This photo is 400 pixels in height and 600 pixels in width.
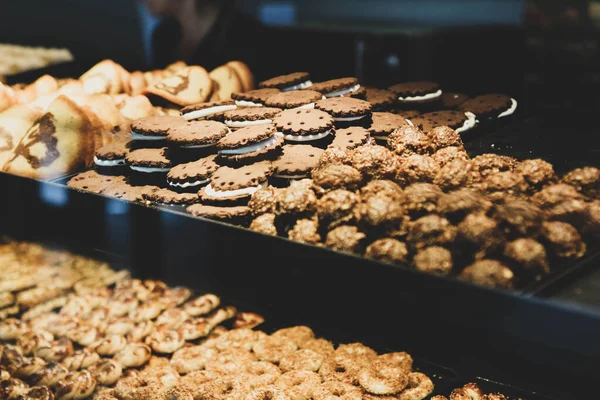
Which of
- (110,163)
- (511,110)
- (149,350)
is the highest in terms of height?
(511,110)

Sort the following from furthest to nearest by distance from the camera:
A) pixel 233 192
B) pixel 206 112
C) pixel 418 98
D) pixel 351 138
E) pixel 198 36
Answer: pixel 198 36 → pixel 418 98 → pixel 206 112 → pixel 351 138 → pixel 233 192

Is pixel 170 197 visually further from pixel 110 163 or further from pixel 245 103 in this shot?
pixel 245 103

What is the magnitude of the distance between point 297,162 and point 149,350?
2.70ft

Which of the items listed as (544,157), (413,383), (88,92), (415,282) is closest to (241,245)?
(415,282)

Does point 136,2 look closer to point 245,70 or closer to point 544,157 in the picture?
point 245,70

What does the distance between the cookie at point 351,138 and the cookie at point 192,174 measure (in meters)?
0.36

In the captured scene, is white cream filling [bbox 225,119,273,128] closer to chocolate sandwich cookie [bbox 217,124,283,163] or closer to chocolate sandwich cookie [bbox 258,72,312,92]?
chocolate sandwich cookie [bbox 217,124,283,163]

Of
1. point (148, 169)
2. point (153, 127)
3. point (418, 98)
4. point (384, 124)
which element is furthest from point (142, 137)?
point (418, 98)

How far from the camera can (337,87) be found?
89.0 inches

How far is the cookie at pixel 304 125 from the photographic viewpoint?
189 cm

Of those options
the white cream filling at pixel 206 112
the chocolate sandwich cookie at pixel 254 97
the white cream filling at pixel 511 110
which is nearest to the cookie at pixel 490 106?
the white cream filling at pixel 511 110

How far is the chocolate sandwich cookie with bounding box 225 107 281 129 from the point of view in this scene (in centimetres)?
201

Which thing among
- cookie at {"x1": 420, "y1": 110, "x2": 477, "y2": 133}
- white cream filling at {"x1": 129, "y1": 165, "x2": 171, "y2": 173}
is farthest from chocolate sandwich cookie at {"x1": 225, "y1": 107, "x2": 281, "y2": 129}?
cookie at {"x1": 420, "y1": 110, "x2": 477, "y2": 133}

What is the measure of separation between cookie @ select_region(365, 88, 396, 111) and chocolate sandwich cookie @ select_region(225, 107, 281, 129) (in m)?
0.37
